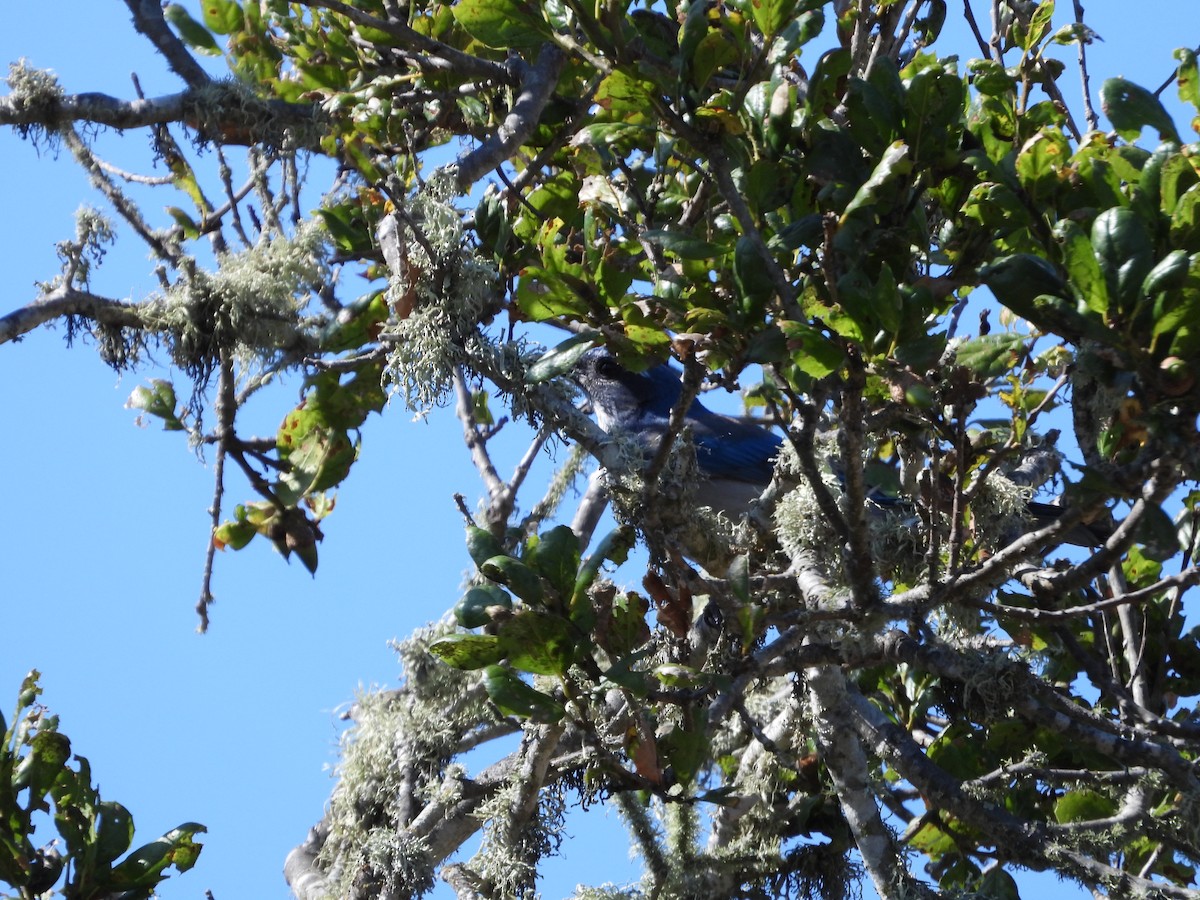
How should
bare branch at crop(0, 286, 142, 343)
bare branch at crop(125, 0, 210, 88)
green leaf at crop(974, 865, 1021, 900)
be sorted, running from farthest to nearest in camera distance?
1. bare branch at crop(125, 0, 210, 88)
2. green leaf at crop(974, 865, 1021, 900)
3. bare branch at crop(0, 286, 142, 343)

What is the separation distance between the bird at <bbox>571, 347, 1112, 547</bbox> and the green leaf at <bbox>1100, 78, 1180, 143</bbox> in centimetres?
258

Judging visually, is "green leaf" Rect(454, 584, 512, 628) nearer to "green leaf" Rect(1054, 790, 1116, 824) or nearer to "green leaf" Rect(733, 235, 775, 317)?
"green leaf" Rect(733, 235, 775, 317)

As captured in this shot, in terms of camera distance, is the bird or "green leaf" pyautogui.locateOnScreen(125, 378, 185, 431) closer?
"green leaf" pyautogui.locateOnScreen(125, 378, 185, 431)

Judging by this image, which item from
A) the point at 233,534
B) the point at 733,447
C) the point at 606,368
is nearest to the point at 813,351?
the point at 233,534

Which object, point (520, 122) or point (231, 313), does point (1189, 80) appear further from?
point (231, 313)

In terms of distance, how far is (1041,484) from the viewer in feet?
13.3

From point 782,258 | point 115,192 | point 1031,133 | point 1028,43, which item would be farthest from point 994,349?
point 115,192

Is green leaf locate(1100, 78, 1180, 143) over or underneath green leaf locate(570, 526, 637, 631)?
over

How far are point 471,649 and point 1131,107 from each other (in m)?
1.74

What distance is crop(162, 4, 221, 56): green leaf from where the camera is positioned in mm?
4414

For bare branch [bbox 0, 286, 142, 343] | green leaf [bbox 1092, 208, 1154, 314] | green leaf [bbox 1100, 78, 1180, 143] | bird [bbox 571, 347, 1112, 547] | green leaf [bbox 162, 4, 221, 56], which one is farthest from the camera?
bird [bbox 571, 347, 1112, 547]

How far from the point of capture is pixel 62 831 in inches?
113

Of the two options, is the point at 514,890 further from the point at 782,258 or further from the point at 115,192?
the point at 115,192

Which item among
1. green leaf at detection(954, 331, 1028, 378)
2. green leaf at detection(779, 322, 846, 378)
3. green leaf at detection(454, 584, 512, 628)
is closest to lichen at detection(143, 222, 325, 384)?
green leaf at detection(454, 584, 512, 628)
